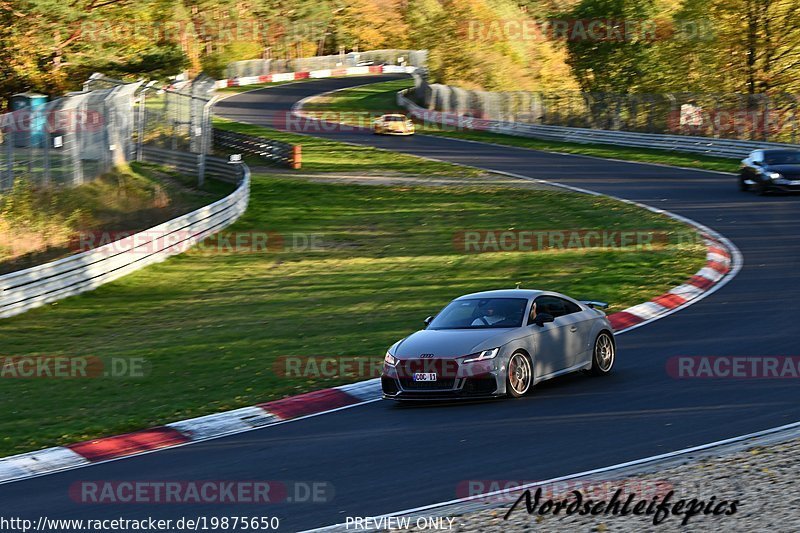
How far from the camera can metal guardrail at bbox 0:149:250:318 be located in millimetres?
20875

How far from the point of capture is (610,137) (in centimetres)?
4825

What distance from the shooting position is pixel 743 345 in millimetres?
14469

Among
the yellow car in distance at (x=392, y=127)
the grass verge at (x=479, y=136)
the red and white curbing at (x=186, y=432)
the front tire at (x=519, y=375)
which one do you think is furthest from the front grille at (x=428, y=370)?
the yellow car in distance at (x=392, y=127)

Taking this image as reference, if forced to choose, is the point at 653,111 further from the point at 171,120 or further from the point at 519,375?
the point at 519,375

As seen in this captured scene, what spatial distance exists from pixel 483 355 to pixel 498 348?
0.65 feet

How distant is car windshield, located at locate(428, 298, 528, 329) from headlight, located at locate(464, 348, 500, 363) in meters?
0.73

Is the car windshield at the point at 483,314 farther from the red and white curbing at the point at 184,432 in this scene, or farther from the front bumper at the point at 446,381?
the red and white curbing at the point at 184,432

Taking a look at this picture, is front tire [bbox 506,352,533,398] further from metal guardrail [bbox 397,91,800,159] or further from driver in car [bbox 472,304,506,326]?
metal guardrail [bbox 397,91,800,159]

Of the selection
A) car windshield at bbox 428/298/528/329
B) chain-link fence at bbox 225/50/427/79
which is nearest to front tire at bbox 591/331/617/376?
car windshield at bbox 428/298/528/329

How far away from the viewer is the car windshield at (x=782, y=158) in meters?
31.0

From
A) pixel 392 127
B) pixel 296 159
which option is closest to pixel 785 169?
pixel 296 159

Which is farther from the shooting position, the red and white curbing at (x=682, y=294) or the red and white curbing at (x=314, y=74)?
the red and white curbing at (x=314, y=74)

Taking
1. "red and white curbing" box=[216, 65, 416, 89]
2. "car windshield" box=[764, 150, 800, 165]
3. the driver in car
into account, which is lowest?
the driver in car

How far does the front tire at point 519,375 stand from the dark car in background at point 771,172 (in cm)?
2022
